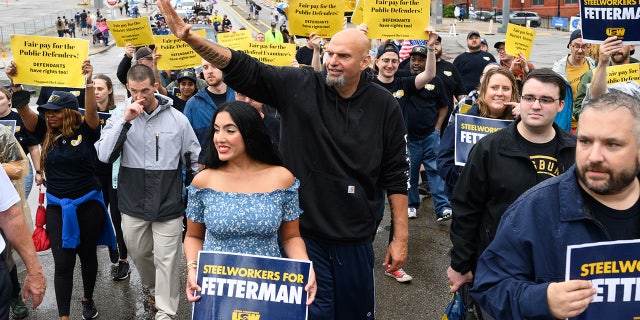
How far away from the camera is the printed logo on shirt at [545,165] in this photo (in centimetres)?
350

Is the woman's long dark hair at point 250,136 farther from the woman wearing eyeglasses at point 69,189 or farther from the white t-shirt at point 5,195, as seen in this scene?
the woman wearing eyeglasses at point 69,189

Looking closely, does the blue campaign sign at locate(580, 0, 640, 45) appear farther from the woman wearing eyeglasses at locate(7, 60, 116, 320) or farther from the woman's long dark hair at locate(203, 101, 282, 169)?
the woman wearing eyeglasses at locate(7, 60, 116, 320)

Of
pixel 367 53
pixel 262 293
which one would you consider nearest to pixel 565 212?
pixel 262 293

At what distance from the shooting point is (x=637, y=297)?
7.53 ft

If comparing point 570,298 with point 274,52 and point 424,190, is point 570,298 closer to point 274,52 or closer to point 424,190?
point 274,52

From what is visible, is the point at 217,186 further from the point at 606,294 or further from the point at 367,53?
the point at 606,294

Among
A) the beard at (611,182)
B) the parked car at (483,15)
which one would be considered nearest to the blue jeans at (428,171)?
the beard at (611,182)

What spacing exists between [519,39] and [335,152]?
5.13m

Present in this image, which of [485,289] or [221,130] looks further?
[221,130]

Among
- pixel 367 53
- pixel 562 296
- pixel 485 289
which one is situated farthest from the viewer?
pixel 367 53

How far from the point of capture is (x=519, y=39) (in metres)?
8.05

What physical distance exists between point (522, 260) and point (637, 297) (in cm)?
41

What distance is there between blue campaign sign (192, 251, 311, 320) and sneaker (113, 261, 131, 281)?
323cm

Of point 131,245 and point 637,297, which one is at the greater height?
point 637,297
